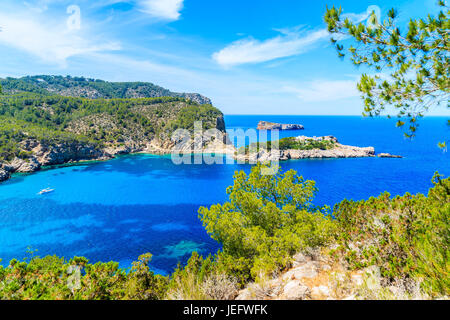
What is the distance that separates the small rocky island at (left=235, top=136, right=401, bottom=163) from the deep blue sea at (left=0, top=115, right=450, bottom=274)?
4507 mm

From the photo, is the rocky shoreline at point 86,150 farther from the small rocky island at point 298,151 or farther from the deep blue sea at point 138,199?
the small rocky island at point 298,151

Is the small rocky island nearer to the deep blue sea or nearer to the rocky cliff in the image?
the deep blue sea

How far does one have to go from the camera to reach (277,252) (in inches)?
288

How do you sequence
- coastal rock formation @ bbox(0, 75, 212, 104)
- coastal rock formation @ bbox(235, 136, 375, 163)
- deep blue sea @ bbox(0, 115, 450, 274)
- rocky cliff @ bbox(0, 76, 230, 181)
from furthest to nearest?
coastal rock formation @ bbox(0, 75, 212, 104), coastal rock formation @ bbox(235, 136, 375, 163), rocky cliff @ bbox(0, 76, 230, 181), deep blue sea @ bbox(0, 115, 450, 274)

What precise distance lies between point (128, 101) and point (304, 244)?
96.6 m

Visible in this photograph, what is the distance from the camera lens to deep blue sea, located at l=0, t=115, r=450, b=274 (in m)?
20.8

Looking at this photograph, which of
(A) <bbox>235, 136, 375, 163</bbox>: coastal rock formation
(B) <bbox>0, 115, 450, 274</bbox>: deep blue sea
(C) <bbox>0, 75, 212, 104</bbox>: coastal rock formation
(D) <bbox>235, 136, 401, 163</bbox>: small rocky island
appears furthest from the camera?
(C) <bbox>0, 75, 212, 104</bbox>: coastal rock formation

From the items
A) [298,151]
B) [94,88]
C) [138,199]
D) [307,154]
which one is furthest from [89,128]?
[94,88]

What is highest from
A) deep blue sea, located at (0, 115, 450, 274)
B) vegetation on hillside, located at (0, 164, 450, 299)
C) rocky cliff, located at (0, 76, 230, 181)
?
rocky cliff, located at (0, 76, 230, 181)

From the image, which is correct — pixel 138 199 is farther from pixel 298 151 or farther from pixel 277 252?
pixel 298 151

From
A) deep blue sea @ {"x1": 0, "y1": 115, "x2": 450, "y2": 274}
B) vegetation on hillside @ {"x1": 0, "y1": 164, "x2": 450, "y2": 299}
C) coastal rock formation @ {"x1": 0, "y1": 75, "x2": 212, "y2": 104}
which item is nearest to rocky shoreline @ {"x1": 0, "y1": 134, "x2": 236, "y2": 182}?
deep blue sea @ {"x1": 0, "y1": 115, "x2": 450, "y2": 274}

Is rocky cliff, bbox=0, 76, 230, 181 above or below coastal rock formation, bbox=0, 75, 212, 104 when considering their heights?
below

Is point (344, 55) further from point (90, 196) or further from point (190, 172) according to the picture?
point (190, 172)

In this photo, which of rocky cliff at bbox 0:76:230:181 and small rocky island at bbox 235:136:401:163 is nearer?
rocky cliff at bbox 0:76:230:181
